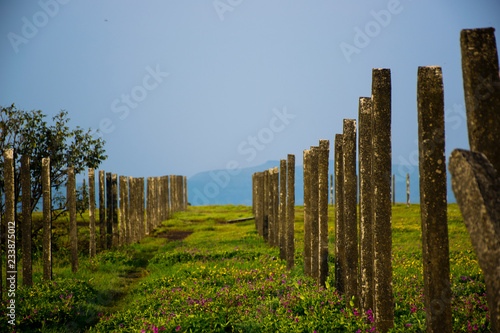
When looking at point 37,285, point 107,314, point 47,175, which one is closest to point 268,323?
point 107,314

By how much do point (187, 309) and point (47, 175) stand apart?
18.2ft

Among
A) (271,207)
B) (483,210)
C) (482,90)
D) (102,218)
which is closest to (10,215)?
(102,218)

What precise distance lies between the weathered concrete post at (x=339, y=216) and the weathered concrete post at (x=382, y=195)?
1.44 meters

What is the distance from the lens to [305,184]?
894 cm

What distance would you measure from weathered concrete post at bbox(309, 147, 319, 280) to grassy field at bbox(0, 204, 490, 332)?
0.39 m

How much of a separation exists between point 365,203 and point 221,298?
3.24 m

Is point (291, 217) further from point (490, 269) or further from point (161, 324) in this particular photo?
point (490, 269)

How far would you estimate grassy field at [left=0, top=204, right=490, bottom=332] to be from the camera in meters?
5.68

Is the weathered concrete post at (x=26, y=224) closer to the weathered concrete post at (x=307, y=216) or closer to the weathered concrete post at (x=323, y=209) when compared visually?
the weathered concrete post at (x=307, y=216)

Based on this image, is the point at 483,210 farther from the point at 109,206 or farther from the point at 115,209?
the point at 115,209

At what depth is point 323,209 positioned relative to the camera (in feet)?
25.4

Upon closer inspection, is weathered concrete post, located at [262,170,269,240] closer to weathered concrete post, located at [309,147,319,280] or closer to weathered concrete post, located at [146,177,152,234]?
weathered concrete post, located at [309,147,319,280]

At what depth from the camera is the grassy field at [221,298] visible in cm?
568

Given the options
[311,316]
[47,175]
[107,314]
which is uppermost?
[47,175]
